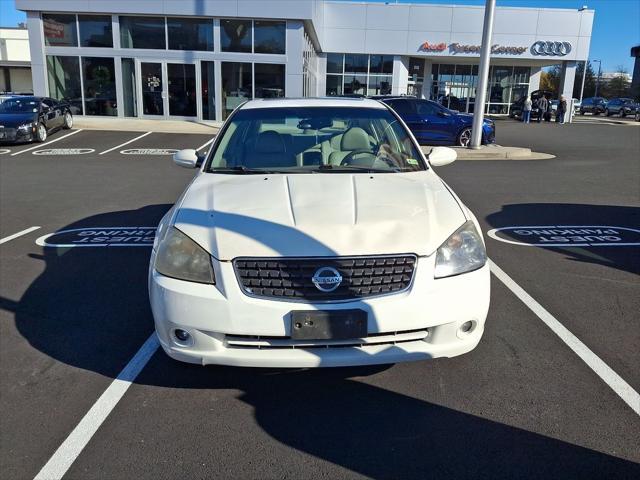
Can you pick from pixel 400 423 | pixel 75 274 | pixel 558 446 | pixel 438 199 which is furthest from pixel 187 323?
pixel 75 274

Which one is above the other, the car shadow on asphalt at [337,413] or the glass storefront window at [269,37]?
the glass storefront window at [269,37]

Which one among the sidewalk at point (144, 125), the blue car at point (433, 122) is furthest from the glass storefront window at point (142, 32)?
the blue car at point (433, 122)

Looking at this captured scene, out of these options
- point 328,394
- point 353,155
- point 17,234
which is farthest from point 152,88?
point 328,394

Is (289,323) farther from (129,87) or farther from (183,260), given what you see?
(129,87)

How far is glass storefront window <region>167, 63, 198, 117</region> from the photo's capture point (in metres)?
24.4

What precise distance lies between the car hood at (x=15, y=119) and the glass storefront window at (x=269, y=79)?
9578 mm

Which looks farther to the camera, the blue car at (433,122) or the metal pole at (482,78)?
the blue car at (433,122)

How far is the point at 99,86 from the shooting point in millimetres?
25047

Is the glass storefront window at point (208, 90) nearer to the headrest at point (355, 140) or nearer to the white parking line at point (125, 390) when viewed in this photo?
the headrest at point (355, 140)

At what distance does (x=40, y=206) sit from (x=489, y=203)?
719 cm

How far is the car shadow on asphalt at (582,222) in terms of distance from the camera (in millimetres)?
5961

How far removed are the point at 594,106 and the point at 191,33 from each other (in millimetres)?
41839

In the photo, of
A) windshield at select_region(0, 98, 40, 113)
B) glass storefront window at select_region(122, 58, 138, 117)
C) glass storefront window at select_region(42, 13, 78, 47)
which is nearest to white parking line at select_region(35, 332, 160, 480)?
windshield at select_region(0, 98, 40, 113)

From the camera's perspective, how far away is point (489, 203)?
909 cm
